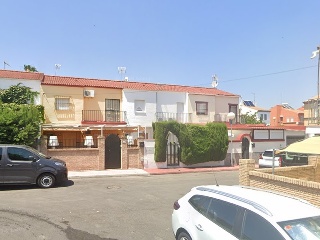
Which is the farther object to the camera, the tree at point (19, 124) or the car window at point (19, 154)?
the tree at point (19, 124)

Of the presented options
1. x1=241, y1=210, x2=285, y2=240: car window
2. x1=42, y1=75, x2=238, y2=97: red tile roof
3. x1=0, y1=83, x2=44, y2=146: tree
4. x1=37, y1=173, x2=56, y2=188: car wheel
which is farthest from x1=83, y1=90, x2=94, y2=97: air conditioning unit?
x1=241, y1=210, x2=285, y2=240: car window

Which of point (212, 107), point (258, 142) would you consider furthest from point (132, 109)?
point (258, 142)

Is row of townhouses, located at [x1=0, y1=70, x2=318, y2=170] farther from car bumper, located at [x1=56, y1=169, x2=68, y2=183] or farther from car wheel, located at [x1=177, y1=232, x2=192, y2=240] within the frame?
car wheel, located at [x1=177, y1=232, x2=192, y2=240]

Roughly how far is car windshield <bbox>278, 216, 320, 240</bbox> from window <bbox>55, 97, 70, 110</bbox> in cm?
2207

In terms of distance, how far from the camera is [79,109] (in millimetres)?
23812

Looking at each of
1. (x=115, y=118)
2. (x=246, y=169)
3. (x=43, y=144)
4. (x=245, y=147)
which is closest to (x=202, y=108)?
(x=245, y=147)

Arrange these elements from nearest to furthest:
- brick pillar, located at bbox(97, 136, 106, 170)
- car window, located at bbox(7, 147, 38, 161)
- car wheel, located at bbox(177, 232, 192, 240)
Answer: car wheel, located at bbox(177, 232, 192, 240) < car window, located at bbox(7, 147, 38, 161) < brick pillar, located at bbox(97, 136, 106, 170)

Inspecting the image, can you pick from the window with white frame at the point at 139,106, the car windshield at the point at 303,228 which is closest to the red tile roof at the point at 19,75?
the window with white frame at the point at 139,106

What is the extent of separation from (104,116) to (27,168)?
13.3 metres

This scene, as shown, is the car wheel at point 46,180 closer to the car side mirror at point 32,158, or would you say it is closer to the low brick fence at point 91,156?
the car side mirror at point 32,158

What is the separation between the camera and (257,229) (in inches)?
148

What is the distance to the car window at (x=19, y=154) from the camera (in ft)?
38.2

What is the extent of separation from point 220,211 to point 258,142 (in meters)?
20.9

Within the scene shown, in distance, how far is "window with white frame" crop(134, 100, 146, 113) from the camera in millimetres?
25438
